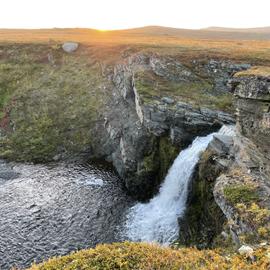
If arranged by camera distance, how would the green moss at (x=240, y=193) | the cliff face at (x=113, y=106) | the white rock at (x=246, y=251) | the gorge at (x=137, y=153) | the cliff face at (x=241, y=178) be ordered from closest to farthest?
the white rock at (x=246, y=251) → the cliff face at (x=241, y=178) → the green moss at (x=240, y=193) → the gorge at (x=137, y=153) → the cliff face at (x=113, y=106)

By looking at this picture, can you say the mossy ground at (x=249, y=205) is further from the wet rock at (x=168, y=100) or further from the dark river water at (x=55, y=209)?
the wet rock at (x=168, y=100)

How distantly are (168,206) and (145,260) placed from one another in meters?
21.7

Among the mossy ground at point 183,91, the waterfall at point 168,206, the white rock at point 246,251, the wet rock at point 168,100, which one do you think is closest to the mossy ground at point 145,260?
the white rock at point 246,251

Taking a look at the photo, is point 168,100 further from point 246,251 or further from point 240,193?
point 246,251

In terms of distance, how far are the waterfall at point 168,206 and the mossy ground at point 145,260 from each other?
16929 mm

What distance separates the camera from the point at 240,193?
22844 mm

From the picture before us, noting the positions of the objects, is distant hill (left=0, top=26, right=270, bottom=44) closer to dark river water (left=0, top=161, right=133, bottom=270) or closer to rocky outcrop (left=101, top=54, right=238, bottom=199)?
rocky outcrop (left=101, top=54, right=238, bottom=199)

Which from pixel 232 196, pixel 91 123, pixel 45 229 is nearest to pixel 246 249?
pixel 232 196

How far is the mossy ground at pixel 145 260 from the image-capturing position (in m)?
12.9

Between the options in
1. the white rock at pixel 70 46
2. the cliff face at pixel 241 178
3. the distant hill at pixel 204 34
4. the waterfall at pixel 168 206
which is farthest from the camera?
the distant hill at pixel 204 34

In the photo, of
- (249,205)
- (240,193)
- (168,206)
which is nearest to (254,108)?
(240,193)

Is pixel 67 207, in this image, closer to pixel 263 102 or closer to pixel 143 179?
pixel 143 179

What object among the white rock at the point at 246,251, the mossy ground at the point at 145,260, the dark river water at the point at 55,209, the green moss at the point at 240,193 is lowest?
the dark river water at the point at 55,209

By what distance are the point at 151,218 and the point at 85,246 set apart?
6.61 m
